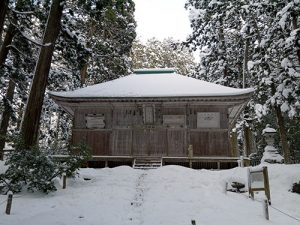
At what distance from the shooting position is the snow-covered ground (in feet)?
25.6

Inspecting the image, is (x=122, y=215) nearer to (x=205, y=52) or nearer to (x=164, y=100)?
(x=164, y=100)

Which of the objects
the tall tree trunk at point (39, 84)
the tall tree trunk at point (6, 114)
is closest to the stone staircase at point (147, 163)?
the tall tree trunk at point (39, 84)

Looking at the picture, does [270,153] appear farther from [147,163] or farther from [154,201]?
[154,201]

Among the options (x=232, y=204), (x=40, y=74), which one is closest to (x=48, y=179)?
(x=40, y=74)

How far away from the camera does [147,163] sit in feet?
52.7

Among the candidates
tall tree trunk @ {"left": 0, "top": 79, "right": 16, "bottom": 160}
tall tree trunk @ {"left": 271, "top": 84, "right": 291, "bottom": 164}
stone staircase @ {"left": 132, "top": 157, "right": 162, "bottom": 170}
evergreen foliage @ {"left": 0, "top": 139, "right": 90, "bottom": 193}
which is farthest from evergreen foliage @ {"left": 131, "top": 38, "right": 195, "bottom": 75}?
evergreen foliage @ {"left": 0, "top": 139, "right": 90, "bottom": 193}

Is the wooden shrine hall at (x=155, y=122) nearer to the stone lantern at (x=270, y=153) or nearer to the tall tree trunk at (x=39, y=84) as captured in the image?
the stone lantern at (x=270, y=153)

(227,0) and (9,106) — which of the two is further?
(227,0)

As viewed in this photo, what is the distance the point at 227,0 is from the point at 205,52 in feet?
18.1

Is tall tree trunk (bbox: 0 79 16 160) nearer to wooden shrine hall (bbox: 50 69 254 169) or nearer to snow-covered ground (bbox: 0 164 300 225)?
wooden shrine hall (bbox: 50 69 254 169)

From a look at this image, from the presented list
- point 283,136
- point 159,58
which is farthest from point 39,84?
point 159,58

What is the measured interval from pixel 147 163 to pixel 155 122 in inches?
89.2

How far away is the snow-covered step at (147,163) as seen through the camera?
1564cm

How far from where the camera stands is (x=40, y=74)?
41.0 ft
